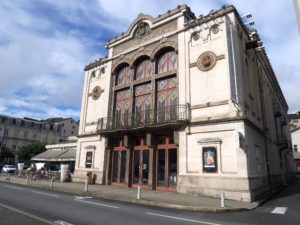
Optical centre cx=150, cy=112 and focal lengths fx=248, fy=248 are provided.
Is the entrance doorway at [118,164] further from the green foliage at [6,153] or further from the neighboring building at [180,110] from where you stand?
the green foliage at [6,153]

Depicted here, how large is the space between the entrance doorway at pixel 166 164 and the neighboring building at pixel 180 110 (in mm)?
64

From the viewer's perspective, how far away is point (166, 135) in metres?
16.7

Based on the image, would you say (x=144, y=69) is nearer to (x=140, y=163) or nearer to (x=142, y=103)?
(x=142, y=103)

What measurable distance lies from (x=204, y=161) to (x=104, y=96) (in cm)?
1109

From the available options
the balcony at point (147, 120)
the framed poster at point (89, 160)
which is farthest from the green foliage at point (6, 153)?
the balcony at point (147, 120)

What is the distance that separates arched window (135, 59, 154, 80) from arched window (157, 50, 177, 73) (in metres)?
0.73

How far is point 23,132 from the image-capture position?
6244 cm

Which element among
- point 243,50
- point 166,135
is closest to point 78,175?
point 166,135

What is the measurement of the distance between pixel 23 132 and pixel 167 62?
183 ft

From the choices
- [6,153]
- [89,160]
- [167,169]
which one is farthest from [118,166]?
[6,153]

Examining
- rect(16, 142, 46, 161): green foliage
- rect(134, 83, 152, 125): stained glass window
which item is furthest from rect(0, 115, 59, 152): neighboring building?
rect(134, 83, 152, 125): stained glass window

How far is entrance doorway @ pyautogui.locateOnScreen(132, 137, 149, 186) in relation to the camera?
56.1ft

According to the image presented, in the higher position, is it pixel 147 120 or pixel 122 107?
pixel 122 107

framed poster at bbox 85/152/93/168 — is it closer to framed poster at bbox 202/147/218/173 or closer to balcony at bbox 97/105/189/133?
balcony at bbox 97/105/189/133
